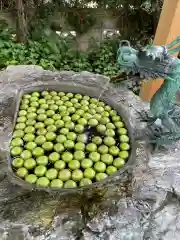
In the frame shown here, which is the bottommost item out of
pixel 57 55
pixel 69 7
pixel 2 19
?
pixel 57 55

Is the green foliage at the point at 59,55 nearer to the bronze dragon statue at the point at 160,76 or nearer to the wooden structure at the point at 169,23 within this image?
the wooden structure at the point at 169,23

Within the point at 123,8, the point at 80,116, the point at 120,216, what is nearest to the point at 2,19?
the point at 123,8

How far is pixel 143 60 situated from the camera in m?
1.54

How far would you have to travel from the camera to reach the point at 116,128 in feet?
6.70

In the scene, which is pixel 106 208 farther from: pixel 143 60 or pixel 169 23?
pixel 169 23

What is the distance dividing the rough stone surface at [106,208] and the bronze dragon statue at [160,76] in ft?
0.59

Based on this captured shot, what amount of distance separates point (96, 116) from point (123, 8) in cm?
310

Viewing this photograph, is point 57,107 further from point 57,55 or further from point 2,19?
point 2,19

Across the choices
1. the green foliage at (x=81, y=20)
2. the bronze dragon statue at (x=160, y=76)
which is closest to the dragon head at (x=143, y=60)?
the bronze dragon statue at (x=160, y=76)

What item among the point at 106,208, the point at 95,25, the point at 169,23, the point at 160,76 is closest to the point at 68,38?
the point at 95,25

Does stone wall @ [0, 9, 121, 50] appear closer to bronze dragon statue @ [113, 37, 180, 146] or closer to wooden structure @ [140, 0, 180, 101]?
wooden structure @ [140, 0, 180, 101]

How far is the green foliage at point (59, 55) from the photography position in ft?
13.4

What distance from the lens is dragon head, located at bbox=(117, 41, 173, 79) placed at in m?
1.52

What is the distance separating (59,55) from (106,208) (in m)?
3.23
